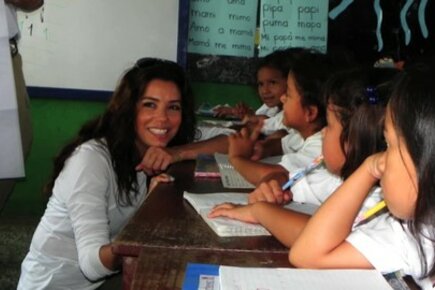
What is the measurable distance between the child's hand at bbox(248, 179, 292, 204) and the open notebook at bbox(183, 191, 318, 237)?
0.02 meters

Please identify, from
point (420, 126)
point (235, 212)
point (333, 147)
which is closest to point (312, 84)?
point (333, 147)

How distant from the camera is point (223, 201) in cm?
130

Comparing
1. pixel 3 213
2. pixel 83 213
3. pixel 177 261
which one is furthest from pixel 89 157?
pixel 3 213

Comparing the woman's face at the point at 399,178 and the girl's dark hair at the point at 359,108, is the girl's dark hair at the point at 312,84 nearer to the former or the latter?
the girl's dark hair at the point at 359,108

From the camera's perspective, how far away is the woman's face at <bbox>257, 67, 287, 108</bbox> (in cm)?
269

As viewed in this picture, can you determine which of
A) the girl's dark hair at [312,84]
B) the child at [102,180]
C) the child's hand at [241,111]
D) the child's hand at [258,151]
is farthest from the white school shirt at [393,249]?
the child's hand at [241,111]

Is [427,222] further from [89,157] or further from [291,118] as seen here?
[291,118]

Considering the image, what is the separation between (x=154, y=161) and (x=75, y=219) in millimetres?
387

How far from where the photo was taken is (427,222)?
860 mm

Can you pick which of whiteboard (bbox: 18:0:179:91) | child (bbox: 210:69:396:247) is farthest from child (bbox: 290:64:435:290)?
whiteboard (bbox: 18:0:179:91)

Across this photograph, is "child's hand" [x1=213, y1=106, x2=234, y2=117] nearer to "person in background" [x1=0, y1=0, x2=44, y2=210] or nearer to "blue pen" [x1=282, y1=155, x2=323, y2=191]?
"person in background" [x1=0, y1=0, x2=44, y2=210]

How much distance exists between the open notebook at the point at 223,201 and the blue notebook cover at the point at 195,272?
18cm

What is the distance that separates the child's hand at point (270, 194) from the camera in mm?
1297

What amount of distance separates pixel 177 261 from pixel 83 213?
52cm
